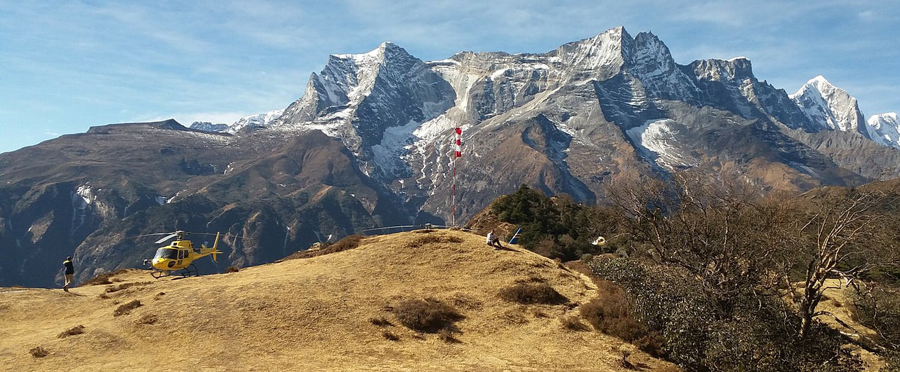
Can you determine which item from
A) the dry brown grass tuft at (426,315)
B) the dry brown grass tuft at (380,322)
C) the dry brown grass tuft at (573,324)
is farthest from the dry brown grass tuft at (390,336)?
the dry brown grass tuft at (573,324)

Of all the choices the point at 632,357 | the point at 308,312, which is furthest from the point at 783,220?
the point at 308,312

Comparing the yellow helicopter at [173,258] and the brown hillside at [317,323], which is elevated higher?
the yellow helicopter at [173,258]

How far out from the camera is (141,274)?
4659 centimetres

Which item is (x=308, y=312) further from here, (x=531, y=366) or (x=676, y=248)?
(x=676, y=248)

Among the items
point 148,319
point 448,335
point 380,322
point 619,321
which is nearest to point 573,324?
point 619,321

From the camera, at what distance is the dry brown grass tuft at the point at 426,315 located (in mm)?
28500

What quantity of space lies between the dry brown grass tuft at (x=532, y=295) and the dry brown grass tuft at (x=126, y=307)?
21186 mm

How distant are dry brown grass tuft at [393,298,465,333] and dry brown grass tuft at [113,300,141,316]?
48.2 feet

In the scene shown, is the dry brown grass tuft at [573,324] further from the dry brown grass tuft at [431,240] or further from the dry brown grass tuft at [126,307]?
the dry brown grass tuft at [126,307]

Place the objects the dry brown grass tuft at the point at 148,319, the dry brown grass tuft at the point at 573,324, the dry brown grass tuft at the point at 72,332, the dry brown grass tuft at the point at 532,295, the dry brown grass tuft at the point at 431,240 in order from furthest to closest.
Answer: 1. the dry brown grass tuft at the point at 431,240
2. the dry brown grass tuft at the point at 532,295
3. the dry brown grass tuft at the point at 573,324
4. the dry brown grass tuft at the point at 148,319
5. the dry brown grass tuft at the point at 72,332

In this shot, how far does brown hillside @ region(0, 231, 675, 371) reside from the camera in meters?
24.0

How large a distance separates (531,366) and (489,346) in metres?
3.04

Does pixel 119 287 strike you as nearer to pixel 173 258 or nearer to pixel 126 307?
pixel 173 258

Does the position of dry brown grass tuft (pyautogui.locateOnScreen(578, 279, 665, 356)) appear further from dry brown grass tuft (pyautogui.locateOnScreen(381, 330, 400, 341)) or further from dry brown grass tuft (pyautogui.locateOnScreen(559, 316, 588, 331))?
dry brown grass tuft (pyautogui.locateOnScreen(381, 330, 400, 341))
